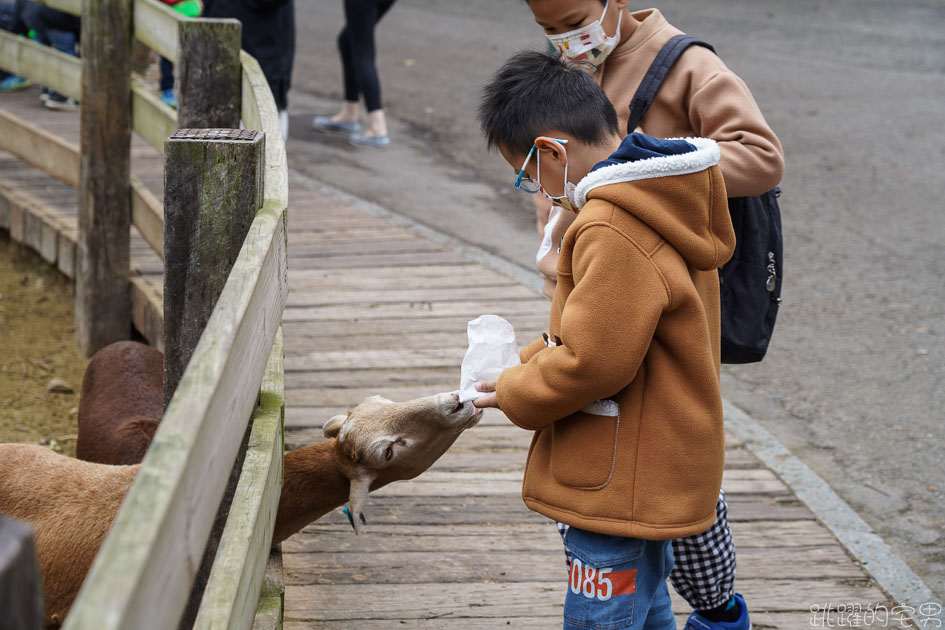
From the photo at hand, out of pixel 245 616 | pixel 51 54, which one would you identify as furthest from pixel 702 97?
pixel 51 54

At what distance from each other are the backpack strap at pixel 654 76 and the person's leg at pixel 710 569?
1031mm

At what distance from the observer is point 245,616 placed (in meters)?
1.89

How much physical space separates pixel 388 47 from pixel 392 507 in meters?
10.6

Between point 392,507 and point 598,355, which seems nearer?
point 598,355

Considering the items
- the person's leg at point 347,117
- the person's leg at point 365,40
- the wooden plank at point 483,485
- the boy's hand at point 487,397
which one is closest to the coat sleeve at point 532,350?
the boy's hand at point 487,397

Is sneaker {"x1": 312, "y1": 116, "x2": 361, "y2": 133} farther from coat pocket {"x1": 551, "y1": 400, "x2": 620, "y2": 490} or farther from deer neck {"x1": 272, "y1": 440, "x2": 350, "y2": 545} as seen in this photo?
coat pocket {"x1": 551, "y1": 400, "x2": 620, "y2": 490}

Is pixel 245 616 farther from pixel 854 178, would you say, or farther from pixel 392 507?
pixel 854 178

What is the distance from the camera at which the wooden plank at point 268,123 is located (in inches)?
100.0

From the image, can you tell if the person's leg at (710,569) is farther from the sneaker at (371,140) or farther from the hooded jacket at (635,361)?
the sneaker at (371,140)

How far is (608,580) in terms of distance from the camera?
2131 mm

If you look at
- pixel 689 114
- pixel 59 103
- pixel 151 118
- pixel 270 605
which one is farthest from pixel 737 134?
pixel 59 103

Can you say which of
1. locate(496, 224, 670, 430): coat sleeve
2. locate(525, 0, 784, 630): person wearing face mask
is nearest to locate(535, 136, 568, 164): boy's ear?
locate(496, 224, 670, 430): coat sleeve

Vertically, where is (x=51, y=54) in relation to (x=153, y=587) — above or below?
below

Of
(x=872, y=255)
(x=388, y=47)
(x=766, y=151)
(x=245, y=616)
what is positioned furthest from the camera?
(x=388, y=47)
